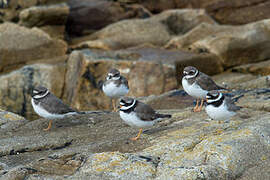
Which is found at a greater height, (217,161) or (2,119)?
(217,161)

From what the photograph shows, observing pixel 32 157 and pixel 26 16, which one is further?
pixel 26 16

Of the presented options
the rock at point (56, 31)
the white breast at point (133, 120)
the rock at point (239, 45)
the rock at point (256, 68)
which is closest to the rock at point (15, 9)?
the rock at point (56, 31)

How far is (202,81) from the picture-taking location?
1105 centimetres

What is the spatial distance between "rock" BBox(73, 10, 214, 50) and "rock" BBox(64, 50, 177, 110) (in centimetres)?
490

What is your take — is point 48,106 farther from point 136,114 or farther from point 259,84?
point 259,84

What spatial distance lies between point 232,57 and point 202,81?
10529 mm

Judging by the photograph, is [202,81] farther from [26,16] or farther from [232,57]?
[26,16]

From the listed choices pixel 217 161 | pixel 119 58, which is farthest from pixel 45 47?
pixel 217 161

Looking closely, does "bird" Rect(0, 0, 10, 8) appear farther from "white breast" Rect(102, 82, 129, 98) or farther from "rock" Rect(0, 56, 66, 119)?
"white breast" Rect(102, 82, 129, 98)

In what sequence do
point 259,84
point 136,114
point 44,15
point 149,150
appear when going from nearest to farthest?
point 149,150 < point 136,114 < point 259,84 < point 44,15

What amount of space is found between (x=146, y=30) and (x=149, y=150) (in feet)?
60.7

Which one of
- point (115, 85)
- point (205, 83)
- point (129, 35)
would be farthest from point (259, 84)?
point (129, 35)

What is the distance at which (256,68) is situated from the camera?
19188 mm

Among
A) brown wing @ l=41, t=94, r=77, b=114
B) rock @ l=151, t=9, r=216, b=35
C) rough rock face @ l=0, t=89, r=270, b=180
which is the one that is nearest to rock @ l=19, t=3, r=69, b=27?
rock @ l=151, t=9, r=216, b=35
